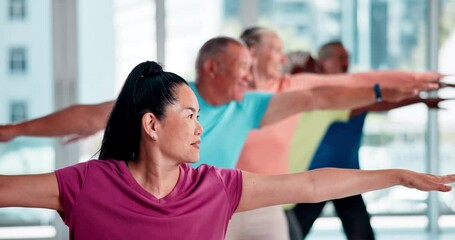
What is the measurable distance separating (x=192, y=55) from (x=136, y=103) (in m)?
5.16

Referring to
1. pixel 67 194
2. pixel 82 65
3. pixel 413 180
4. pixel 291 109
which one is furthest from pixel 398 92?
pixel 82 65

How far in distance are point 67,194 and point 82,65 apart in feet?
16.9

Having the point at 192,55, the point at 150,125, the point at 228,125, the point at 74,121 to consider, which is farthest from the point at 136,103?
the point at 192,55

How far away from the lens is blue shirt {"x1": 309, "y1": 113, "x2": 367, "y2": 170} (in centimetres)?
493

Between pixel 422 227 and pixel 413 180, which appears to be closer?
pixel 413 180

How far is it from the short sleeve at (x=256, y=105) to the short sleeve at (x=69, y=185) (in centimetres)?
156

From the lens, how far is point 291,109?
3908 mm

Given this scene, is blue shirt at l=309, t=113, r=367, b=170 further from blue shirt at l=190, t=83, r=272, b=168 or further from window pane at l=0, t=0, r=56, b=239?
window pane at l=0, t=0, r=56, b=239

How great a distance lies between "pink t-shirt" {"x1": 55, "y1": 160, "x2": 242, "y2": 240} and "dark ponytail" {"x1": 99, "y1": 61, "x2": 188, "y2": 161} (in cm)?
6

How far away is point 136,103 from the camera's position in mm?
2393

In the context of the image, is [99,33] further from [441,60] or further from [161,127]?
[161,127]

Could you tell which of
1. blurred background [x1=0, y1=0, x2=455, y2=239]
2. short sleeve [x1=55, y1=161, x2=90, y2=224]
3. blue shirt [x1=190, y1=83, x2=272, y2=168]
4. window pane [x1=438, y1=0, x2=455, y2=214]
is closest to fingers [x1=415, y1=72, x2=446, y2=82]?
blue shirt [x1=190, y1=83, x2=272, y2=168]

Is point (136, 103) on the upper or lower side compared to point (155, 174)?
upper

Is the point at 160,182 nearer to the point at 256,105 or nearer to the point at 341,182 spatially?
the point at 341,182
